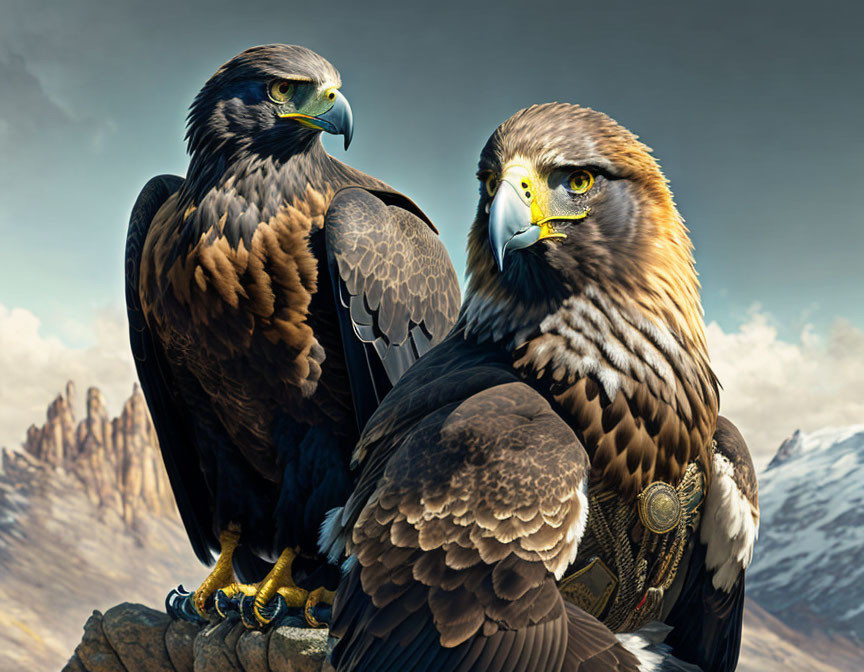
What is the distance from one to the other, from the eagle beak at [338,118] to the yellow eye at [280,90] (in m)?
0.17

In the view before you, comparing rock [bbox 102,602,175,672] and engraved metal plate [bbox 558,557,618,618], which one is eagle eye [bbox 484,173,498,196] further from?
rock [bbox 102,602,175,672]

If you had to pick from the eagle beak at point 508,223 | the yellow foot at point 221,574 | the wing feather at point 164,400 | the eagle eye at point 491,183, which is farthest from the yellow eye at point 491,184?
the yellow foot at point 221,574

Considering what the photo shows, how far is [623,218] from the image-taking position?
8.02 feet

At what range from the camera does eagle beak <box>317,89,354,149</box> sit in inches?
150

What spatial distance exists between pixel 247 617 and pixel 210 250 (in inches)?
60.7

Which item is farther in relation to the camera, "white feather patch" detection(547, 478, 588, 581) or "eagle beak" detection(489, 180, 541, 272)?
"eagle beak" detection(489, 180, 541, 272)

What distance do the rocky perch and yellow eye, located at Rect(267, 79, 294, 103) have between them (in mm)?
2257

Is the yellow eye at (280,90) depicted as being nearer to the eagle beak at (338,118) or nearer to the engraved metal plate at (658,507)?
the eagle beak at (338,118)

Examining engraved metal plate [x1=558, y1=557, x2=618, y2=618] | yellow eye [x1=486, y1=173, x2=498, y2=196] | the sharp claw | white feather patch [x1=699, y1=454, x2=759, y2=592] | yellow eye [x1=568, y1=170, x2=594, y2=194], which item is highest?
yellow eye [x1=568, y1=170, x2=594, y2=194]

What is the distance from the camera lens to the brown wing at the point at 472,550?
6.75 ft

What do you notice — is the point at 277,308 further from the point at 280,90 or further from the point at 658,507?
the point at 658,507

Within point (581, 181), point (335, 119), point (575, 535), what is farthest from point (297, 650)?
point (335, 119)

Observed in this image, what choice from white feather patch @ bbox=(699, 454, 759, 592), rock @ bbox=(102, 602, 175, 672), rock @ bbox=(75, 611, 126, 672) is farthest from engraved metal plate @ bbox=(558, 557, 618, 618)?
rock @ bbox=(75, 611, 126, 672)

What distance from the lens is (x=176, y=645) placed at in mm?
3602
